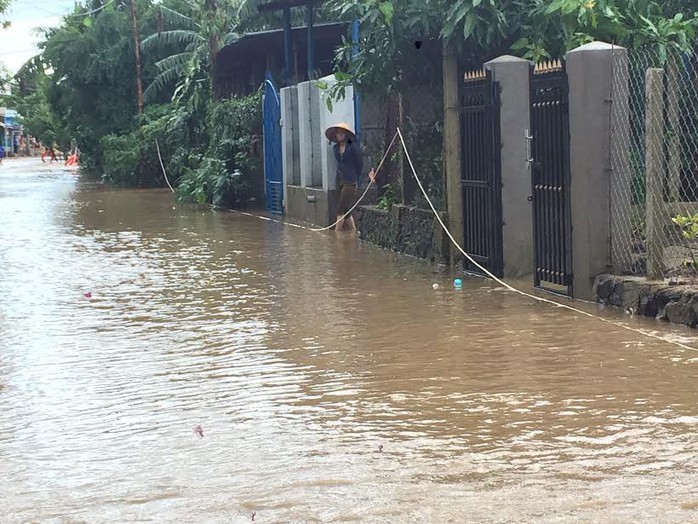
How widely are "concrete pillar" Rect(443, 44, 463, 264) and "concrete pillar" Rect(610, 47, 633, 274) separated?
296 centimetres

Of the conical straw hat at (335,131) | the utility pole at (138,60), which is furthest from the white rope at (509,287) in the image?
the utility pole at (138,60)

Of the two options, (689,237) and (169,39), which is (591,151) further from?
(169,39)

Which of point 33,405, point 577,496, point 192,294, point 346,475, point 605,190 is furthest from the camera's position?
point 192,294

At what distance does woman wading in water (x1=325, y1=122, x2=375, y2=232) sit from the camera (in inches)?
691

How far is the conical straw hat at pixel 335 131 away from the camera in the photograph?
1752 centimetres

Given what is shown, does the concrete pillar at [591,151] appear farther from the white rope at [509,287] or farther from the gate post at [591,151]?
the white rope at [509,287]

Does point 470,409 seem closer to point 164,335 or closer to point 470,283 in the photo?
point 164,335

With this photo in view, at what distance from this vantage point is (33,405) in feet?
22.7

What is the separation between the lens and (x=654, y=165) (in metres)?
9.12

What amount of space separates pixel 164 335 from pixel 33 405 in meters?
2.31

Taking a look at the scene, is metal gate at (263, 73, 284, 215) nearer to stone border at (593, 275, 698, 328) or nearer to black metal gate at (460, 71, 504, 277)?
black metal gate at (460, 71, 504, 277)

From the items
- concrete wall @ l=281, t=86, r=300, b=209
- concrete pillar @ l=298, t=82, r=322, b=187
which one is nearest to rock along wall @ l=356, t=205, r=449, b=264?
concrete pillar @ l=298, t=82, r=322, b=187

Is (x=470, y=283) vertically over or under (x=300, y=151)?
under

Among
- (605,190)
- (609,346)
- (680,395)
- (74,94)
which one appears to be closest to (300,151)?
(605,190)
